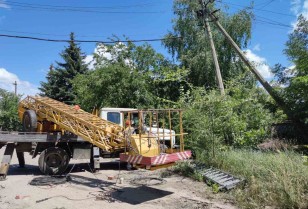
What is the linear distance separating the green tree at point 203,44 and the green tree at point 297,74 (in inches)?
343

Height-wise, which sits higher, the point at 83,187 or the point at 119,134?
the point at 119,134

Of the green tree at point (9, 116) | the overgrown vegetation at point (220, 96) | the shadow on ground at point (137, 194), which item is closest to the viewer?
the overgrown vegetation at point (220, 96)

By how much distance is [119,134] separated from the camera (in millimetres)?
11188

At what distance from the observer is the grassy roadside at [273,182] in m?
6.88

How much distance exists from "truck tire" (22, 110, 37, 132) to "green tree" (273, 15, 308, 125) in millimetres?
10023

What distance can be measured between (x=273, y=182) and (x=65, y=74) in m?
36.8

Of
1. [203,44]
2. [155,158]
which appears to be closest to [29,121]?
[155,158]

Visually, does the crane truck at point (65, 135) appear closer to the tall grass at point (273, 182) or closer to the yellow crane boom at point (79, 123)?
the yellow crane boom at point (79, 123)

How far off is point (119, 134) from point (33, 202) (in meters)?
3.72

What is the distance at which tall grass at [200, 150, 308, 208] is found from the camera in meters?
6.88

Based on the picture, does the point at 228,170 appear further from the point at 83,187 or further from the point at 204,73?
Result: the point at 204,73

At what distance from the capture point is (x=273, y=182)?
24.6 ft

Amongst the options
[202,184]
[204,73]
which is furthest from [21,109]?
[204,73]

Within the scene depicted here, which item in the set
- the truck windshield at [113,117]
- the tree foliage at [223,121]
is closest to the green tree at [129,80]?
the truck windshield at [113,117]
